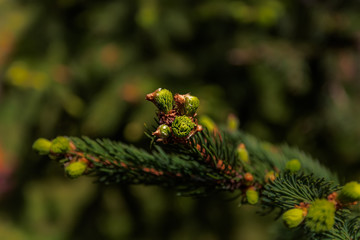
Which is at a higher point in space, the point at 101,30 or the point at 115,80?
the point at 101,30

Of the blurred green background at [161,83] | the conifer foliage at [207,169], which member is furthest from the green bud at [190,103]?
the blurred green background at [161,83]

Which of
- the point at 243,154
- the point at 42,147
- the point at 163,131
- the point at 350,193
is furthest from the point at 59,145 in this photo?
the point at 350,193

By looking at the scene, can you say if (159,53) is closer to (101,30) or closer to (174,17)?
(174,17)

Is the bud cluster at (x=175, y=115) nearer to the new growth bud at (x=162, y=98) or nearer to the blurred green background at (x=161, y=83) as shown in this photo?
the new growth bud at (x=162, y=98)

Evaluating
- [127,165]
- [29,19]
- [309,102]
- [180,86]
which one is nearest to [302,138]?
[309,102]

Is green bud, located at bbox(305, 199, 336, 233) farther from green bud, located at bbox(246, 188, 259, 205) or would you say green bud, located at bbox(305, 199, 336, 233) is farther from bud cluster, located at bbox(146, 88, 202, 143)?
bud cluster, located at bbox(146, 88, 202, 143)

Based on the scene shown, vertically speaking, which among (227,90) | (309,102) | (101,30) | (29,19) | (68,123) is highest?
(309,102)
